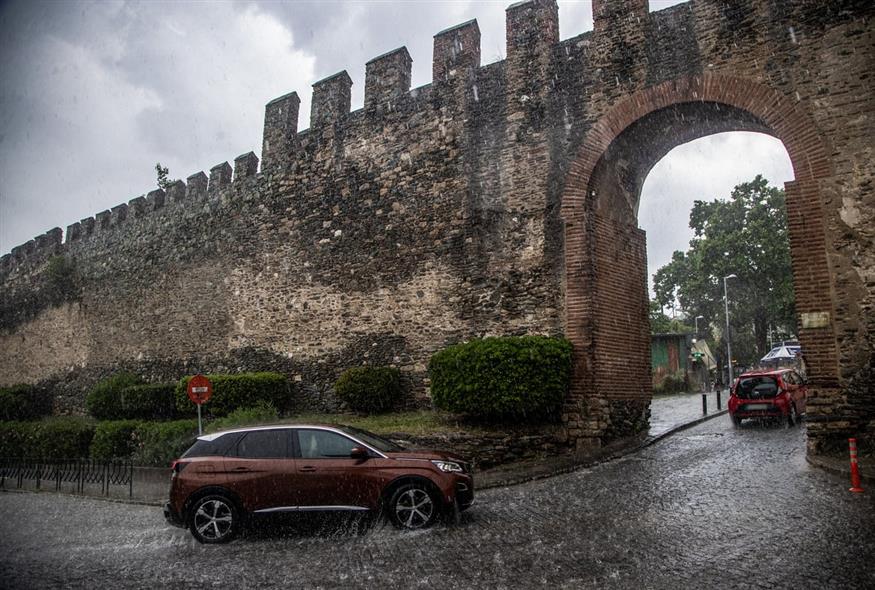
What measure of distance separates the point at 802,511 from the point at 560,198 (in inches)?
271

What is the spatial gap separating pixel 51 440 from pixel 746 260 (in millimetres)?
36254

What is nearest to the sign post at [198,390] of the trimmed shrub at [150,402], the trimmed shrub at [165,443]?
the trimmed shrub at [165,443]

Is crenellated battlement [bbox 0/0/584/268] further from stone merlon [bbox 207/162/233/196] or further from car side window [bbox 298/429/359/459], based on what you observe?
car side window [bbox 298/429/359/459]

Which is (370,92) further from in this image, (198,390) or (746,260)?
(746,260)

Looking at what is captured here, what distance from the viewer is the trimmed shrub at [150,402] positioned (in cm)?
1620

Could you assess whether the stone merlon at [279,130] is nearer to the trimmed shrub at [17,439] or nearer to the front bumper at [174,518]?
the trimmed shrub at [17,439]

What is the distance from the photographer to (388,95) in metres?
14.4

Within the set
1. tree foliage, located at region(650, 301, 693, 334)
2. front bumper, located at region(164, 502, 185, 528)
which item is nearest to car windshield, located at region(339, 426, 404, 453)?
front bumper, located at region(164, 502, 185, 528)

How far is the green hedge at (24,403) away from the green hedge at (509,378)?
20.2 metres

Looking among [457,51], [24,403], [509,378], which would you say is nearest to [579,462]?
[509,378]

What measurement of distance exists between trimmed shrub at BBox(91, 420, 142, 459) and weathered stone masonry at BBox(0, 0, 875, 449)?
341 cm

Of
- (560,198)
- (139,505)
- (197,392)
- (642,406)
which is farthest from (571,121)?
(139,505)

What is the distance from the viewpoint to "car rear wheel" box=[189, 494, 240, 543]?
652cm

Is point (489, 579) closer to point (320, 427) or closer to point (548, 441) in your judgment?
point (320, 427)
